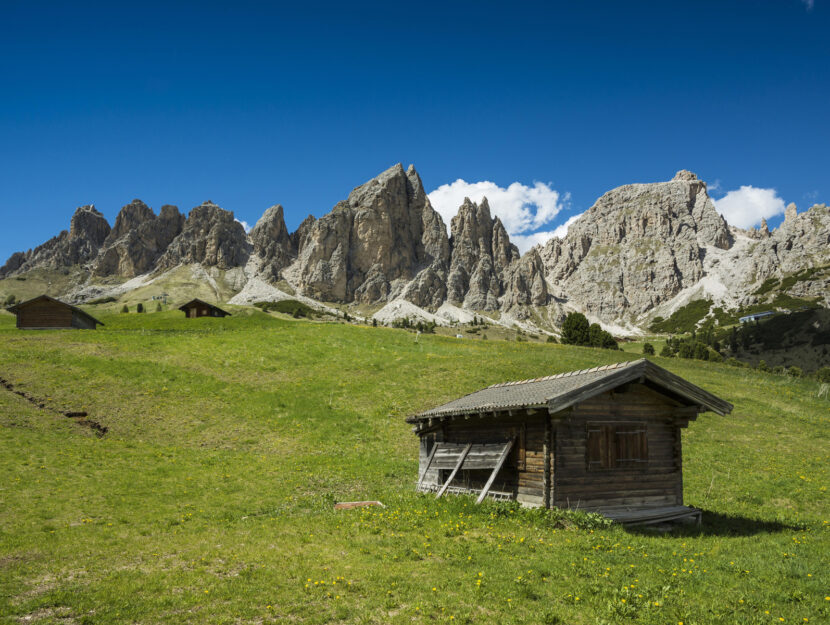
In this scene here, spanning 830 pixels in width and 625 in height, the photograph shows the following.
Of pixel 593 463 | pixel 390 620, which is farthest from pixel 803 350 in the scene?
pixel 390 620

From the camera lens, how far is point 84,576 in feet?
37.2

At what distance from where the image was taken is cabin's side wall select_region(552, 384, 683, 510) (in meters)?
16.8

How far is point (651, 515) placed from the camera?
1698 cm

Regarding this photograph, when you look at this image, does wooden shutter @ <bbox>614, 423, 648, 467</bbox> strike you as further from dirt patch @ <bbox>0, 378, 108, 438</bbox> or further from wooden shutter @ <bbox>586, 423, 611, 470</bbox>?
dirt patch @ <bbox>0, 378, 108, 438</bbox>

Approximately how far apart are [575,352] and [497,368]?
743 inches

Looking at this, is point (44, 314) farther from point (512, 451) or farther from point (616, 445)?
point (616, 445)

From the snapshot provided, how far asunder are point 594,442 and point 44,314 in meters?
75.8

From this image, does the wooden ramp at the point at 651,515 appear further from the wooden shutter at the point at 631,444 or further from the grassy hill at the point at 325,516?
the wooden shutter at the point at 631,444

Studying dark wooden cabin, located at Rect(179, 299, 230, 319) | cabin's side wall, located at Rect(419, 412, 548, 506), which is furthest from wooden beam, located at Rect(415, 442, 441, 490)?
dark wooden cabin, located at Rect(179, 299, 230, 319)

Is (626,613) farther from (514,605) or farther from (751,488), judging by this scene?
(751,488)

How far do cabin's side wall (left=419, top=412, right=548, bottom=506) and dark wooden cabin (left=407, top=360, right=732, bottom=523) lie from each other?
36mm

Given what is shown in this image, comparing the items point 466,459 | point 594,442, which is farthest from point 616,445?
point 466,459

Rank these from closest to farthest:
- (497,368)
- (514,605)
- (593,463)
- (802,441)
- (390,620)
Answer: (390,620) → (514,605) → (593,463) → (802,441) → (497,368)

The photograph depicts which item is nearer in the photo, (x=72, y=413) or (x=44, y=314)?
(x=72, y=413)
